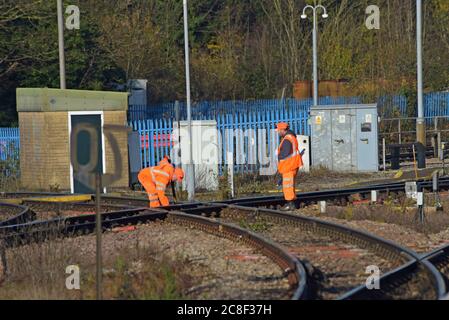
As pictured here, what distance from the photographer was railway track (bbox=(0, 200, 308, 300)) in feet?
35.4

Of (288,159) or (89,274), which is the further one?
(288,159)

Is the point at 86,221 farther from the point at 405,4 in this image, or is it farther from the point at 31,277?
the point at 405,4

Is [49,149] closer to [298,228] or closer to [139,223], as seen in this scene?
[139,223]

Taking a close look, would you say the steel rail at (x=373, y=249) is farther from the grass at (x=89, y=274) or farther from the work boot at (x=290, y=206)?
the grass at (x=89, y=274)

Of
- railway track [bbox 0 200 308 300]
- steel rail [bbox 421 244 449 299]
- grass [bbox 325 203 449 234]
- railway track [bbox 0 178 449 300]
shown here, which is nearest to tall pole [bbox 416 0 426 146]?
railway track [bbox 0 178 449 300]

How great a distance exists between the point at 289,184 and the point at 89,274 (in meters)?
8.39

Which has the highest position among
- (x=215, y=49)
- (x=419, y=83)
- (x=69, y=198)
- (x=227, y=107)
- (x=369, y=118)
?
(x=215, y=49)

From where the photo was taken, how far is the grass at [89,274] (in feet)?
31.4

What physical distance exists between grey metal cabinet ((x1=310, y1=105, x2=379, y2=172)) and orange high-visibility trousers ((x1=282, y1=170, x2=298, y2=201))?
1112 centimetres

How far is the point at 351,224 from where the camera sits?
52.3 ft

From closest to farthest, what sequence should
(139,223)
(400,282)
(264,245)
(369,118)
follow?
(400,282), (264,245), (139,223), (369,118)

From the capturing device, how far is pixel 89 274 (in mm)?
10953

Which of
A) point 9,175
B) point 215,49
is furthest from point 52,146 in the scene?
point 215,49

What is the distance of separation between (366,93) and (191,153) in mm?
19719
